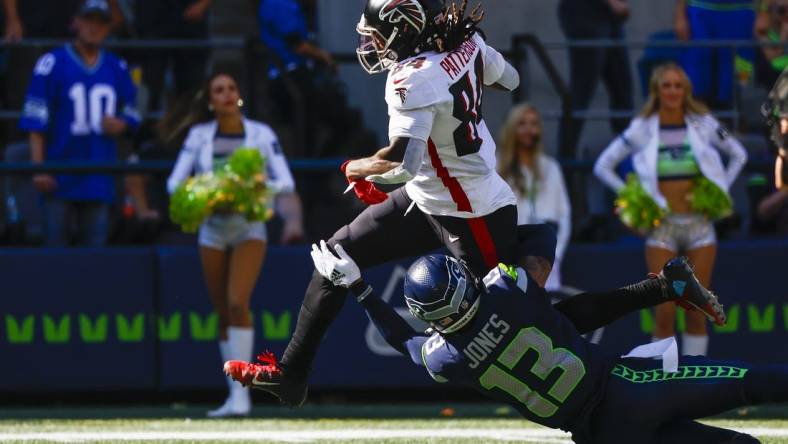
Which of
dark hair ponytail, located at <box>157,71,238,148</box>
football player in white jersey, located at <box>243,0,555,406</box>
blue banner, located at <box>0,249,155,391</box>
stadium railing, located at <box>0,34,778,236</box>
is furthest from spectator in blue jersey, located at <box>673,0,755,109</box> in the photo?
football player in white jersey, located at <box>243,0,555,406</box>

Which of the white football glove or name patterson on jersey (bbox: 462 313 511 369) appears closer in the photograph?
name patterson on jersey (bbox: 462 313 511 369)

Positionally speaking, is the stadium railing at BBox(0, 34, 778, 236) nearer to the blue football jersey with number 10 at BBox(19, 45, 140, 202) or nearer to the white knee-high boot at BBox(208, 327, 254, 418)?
the blue football jersey with number 10 at BBox(19, 45, 140, 202)

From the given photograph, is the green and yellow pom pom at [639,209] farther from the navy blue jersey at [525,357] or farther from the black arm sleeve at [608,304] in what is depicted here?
the navy blue jersey at [525,357]

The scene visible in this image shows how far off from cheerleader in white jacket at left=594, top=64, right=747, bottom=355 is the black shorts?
294 centimetres

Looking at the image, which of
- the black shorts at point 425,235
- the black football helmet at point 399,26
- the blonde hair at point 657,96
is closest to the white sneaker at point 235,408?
the black shorts at point 425,235

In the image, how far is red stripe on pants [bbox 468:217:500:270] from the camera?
6.65 meters

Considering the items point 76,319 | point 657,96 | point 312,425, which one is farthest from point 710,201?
point 76,319

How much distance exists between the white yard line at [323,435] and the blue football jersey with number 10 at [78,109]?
219 centimetres

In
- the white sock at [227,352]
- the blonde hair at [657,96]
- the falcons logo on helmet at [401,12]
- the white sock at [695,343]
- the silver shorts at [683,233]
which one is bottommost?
the white sock at [227,352]

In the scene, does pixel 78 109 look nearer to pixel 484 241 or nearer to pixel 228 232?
pixel 228 232

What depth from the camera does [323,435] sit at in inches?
322

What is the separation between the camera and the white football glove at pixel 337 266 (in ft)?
21.0

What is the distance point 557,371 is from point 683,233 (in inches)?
148

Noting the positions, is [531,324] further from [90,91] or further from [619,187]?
[90,91]
